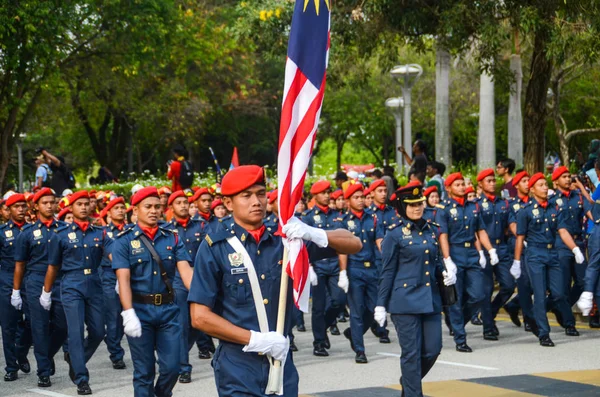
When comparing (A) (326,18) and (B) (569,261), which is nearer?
(A) (326,18)

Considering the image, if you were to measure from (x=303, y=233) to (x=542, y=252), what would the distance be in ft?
28.7

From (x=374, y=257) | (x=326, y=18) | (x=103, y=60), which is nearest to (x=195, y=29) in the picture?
(x=103, y=60)

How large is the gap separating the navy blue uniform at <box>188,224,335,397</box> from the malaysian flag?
0.19 metres

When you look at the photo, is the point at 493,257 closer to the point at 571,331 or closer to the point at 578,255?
the point at 578,255

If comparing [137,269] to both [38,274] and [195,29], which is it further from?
[195,29]

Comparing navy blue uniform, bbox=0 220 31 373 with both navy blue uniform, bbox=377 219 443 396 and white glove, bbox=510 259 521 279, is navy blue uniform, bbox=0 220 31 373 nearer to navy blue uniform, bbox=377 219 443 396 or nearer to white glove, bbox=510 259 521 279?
navy blue uniform, bbox=377 219 443 396

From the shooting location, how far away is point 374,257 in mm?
13977

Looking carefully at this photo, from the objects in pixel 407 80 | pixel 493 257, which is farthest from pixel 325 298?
pixel 407 80

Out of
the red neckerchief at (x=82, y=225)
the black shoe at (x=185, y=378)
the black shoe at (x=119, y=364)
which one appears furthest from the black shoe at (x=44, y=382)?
the red neckerchief at (x=82, y=225)

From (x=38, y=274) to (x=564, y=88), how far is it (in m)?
40.0

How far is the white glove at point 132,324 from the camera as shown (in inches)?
340

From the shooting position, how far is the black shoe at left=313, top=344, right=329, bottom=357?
43.5 feet

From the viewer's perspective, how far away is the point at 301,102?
5.84 metres

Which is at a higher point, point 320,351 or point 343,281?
point 343,281
